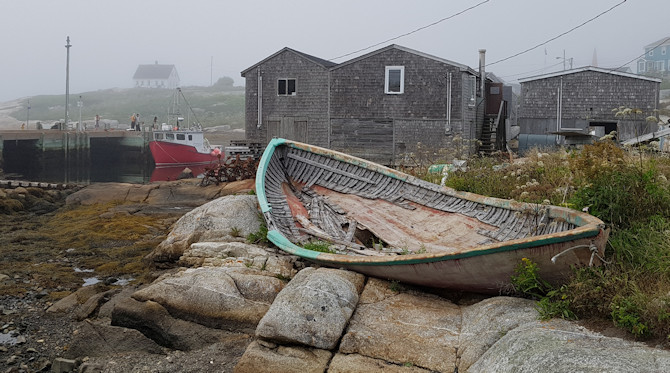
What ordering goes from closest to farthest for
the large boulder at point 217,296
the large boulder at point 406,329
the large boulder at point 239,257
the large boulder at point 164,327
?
the large boulder at point 406,329, the large boulder at point 164,327, the large boulder at point 217,296, the large boulder at point 239,257

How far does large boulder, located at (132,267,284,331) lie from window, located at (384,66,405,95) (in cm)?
1874

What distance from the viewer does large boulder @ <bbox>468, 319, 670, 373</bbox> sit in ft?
16.4

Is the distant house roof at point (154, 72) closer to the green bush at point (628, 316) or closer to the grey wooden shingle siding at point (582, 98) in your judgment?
the grey wooden shingle siding at point (582, 98)

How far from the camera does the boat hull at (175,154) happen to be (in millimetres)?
40469

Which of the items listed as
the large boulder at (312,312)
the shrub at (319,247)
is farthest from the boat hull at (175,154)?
the large boulder at (312,312)

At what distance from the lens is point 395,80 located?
1050 inches

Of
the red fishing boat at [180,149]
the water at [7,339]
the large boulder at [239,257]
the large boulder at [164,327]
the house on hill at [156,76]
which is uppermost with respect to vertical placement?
the house on hill at [156,76]

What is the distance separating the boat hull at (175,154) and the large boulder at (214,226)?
96.1 ft

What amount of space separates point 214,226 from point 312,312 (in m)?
5.08

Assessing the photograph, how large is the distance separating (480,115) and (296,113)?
8671 millimetres

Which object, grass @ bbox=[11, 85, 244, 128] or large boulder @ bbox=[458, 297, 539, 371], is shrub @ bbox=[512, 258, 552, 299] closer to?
large boulder @ bbox=[458, 297, 539, 371]

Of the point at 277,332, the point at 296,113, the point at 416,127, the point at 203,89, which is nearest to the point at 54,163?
the point at 296,113

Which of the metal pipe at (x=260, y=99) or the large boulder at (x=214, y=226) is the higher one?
the metal pipe at (x=260, y=99)

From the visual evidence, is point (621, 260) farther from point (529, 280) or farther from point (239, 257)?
point (239, 257)
